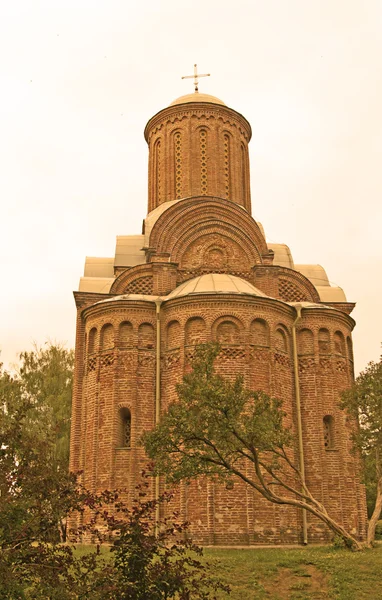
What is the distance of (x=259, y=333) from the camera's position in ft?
55.1

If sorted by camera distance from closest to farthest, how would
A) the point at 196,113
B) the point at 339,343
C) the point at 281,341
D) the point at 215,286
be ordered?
the point at 215,286 < the point at 281,341 < the point at 339,343 < the point at 196,113

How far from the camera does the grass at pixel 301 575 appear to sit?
1050 cm

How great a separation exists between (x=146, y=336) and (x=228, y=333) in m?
2.17

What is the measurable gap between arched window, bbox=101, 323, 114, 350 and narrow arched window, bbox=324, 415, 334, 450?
598cm

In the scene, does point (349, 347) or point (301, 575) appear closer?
point (301, 575)

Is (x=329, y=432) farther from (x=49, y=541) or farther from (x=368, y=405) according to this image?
(x=49, y=541)

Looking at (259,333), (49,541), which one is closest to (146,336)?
(259,333)

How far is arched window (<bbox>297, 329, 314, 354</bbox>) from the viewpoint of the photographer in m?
17.8

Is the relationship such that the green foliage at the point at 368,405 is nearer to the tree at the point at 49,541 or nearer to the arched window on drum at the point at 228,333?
the arched window on drum at the point at 228,333

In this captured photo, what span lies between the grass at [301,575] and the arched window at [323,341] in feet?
21.2

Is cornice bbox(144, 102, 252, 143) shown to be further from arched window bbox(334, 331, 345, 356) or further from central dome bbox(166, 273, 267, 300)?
arched window bbox(334, 331, 345, 356)

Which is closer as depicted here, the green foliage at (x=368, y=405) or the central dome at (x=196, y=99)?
the green foliage at (x=368, y=405)

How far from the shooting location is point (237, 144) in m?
22.5

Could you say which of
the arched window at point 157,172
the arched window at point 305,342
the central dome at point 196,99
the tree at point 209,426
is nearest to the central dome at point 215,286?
the arched window at point 305,342
